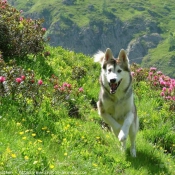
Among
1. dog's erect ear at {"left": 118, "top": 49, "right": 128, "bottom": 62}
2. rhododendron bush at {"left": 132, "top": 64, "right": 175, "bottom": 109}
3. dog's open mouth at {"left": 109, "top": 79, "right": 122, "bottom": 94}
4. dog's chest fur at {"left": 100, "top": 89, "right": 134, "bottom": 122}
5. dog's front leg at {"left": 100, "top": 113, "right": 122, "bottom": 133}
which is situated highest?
dog's erect ear at {"left": 118, "top": 49, "right": 128, "bottom": 62}

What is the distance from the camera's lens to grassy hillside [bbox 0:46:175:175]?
565cm

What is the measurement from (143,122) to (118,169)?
4381 mm

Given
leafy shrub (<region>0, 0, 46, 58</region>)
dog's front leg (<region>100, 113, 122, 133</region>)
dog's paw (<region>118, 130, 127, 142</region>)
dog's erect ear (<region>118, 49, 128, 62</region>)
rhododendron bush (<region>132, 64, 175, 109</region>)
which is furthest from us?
rhododendron bush (<region>132, 64, 175, 109</region>)

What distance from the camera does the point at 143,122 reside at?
1081 centimetres

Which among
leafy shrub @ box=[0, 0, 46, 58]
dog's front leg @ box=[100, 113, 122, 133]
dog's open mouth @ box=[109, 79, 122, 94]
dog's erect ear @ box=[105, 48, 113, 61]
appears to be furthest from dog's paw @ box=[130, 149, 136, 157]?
leafy shrub @ box=[0, 0, 46, 58]

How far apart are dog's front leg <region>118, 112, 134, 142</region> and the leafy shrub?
595cm

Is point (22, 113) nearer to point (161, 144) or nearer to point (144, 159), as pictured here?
point (144, 159)

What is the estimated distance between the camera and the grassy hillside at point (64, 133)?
565cm

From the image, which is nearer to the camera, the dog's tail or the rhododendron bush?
the dog's tail

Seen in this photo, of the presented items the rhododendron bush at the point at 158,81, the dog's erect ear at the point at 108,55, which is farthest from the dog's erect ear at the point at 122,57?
the rhododendron bush at the point at 158,81

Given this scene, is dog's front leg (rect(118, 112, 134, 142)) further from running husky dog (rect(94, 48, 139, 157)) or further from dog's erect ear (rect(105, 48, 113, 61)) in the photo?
dog's erect ear (rect(105, 48, 113, 61))

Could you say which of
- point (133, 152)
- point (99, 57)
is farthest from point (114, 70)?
point (133, 152)

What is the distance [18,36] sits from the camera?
12.1 meters

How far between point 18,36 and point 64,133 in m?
6.00
